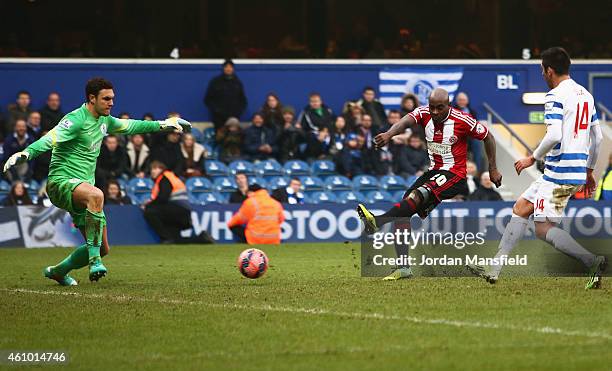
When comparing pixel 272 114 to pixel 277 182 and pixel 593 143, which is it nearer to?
pixel 277 182

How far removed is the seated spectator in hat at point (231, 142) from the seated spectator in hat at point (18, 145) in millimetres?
3771

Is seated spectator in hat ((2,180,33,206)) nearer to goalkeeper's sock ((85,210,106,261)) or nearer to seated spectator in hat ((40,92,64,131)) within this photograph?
seated spectator in hat ((40,92,64,131))

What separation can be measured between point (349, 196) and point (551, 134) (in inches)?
461

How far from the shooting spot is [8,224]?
20.1 meters

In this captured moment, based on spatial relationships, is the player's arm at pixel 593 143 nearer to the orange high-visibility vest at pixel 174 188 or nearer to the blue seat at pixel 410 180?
the orange high-visibility vest at pixel 174 188

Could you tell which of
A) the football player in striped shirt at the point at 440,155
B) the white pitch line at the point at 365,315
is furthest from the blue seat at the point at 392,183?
the white pitch line at the point at 365,315

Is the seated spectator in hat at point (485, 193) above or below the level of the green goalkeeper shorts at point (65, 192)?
below

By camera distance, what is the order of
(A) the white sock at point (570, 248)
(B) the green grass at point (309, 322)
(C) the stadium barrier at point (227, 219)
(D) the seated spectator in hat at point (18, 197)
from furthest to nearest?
(D) the seated spectator in hat at point (18, 197) < (C) the stadium barrier at point (227, 219) < (A) the white sock at point (570, 248) < (B) the green grass at point (309, 322)

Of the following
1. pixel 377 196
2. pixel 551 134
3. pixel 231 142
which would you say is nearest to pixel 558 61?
pixel 551 134

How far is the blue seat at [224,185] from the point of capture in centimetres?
2245

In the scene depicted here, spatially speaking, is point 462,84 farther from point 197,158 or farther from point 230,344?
point 230,344

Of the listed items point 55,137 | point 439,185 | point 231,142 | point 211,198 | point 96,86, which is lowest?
point 211,198

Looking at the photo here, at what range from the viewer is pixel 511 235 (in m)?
11.5

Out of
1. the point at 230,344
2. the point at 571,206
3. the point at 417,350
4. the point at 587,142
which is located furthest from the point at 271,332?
the point at 571,206
